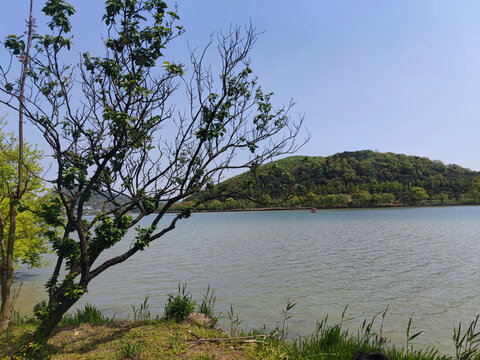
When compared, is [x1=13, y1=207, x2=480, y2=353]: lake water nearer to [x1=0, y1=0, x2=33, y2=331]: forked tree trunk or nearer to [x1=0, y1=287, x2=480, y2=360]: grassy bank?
[x1=0, y1=287, x2=480, y2=360]: grassy bank

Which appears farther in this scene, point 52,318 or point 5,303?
point 5,303

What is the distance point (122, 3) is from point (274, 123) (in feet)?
12.0

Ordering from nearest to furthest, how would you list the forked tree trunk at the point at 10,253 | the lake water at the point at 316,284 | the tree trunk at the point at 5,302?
the forked tree trunk at the point at 10,253 → the tree trunk at the point at 5,302 → the lake water at the point at 316,284

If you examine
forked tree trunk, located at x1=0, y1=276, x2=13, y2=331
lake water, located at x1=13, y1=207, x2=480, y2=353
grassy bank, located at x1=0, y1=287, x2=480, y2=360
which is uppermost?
forked tree trunk, located at x1=0, y1=276, x2=13, y2=331

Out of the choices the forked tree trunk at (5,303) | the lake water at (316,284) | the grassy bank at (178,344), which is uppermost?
the forked tree trunk at (5,303)

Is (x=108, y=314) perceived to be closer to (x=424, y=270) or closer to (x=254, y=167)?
(x=254, y=167)

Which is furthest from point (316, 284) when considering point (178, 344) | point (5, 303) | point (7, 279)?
point (7, 279)

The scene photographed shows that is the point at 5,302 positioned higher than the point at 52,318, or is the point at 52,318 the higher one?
the point at 52,318

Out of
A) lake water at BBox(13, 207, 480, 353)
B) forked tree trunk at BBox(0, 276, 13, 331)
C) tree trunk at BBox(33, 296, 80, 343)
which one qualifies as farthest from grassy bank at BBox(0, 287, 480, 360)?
lake water at BBox(13, 207, 480, 353)

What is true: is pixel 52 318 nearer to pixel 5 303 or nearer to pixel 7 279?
pixel 7 279

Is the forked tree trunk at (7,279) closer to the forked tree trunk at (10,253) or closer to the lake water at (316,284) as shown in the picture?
the forked tree trunk at (10,253)

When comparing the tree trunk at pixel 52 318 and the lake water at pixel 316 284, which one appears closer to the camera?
the tree trunk at pixel 52 318

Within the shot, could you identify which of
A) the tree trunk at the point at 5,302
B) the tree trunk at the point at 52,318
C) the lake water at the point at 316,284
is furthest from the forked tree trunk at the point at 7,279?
the lake water at the point at 316,284

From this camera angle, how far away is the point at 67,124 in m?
6.36
